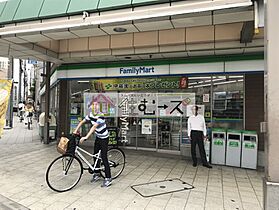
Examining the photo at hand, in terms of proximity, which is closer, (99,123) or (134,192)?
(134,192)

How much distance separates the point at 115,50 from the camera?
7.78 meters

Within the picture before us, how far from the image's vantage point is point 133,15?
4.64m

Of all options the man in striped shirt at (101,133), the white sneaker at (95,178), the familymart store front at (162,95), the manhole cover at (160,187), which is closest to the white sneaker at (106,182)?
the man in striped shirt at (101,133)

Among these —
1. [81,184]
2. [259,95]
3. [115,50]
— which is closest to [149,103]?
[115,50]

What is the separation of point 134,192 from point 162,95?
463cm

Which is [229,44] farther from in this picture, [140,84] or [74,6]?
[74,6]

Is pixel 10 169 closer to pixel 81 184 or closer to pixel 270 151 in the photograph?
pixel 81 184

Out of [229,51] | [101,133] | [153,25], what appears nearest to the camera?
[101,133]

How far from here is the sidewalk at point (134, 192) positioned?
4.12m

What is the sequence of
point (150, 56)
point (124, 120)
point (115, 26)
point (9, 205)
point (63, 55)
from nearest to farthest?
1. point (9, 205)
2. point (115, 26)
3. point (150, 56)
4. point (63, 55)
5. point (124, 120)

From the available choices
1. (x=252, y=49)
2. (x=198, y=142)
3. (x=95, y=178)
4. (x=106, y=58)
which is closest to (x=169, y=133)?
(x=198, y=142)

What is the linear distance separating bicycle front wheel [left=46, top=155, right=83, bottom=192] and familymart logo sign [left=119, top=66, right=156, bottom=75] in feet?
15.2

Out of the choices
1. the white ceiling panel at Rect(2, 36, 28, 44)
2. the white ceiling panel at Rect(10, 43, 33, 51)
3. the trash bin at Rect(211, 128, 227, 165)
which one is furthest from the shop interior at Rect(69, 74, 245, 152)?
the white ceiling panel at Rect(2, 36, 28, 44)

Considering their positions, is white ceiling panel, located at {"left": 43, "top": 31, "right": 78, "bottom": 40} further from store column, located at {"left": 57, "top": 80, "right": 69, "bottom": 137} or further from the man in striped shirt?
store column, located at {"left": 57, "top": 80, "right": 69, "bottom": 137}
